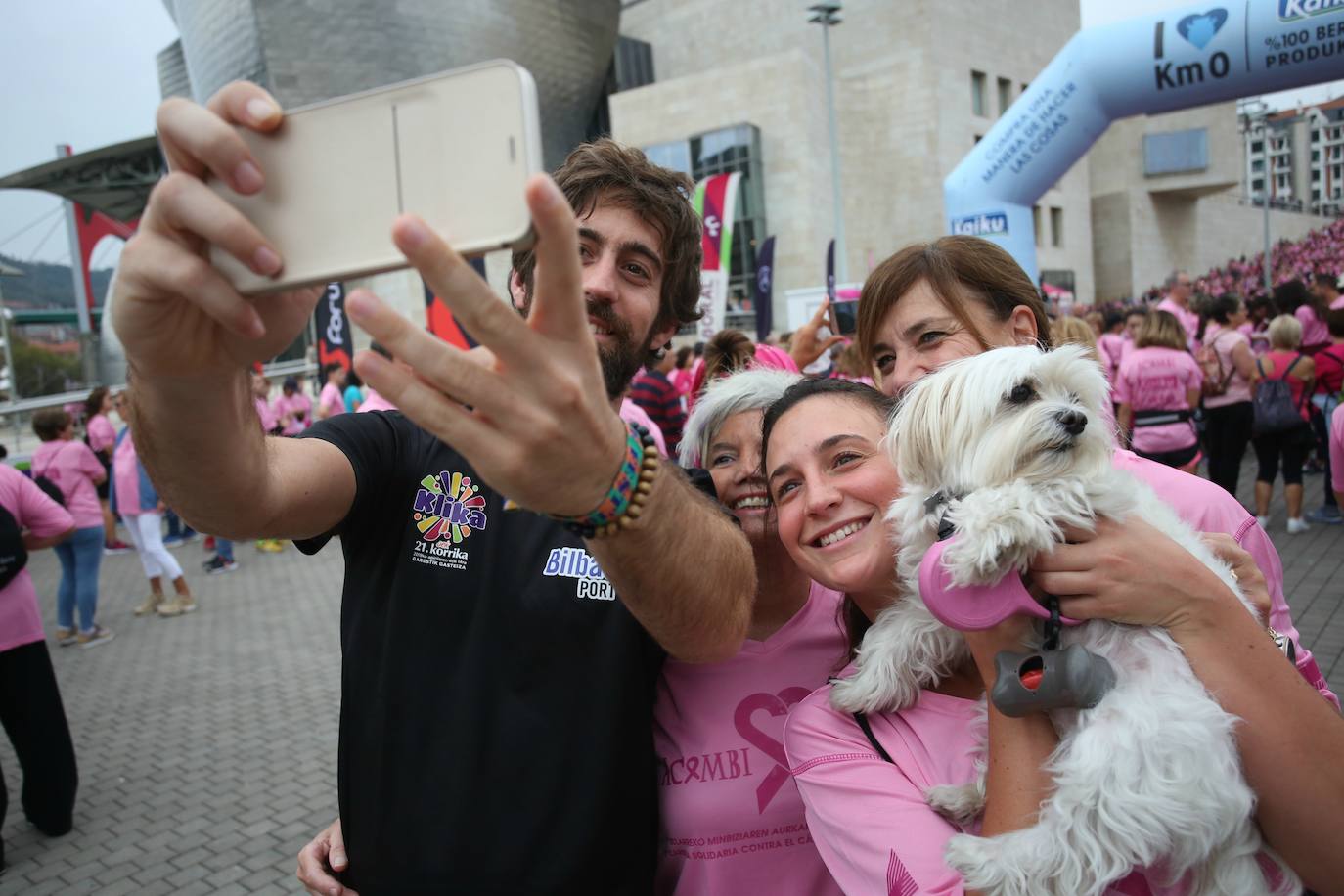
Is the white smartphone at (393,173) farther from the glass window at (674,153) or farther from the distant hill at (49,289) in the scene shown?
the distant hill at (49,289)

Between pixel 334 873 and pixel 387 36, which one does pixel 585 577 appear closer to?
pixel 334 873

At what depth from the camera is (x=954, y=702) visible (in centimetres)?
169

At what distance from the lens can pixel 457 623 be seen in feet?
5.51

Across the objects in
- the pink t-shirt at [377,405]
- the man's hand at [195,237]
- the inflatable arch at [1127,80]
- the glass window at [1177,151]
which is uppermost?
the glass window at [1177,151]

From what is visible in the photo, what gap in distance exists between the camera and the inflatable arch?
6.51 metres

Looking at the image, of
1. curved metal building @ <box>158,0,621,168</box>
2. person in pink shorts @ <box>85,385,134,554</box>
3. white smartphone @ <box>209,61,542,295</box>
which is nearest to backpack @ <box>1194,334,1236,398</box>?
white smartphone @ <box>209,61,542,295</box>

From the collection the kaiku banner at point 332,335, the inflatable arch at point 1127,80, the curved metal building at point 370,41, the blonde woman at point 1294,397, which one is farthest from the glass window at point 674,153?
the blonde woman at point 1294,397

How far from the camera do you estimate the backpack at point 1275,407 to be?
7871mm

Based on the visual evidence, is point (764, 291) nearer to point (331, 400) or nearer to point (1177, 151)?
point (331, 400)

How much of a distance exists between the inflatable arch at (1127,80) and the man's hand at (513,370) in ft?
16.2

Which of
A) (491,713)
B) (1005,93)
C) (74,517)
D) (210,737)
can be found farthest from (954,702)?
(1005,93)

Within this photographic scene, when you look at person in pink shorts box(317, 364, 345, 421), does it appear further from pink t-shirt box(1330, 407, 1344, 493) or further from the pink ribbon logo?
pink t-shirt box(1330, 407, 1344, 493)

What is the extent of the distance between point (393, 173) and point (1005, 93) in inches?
1765

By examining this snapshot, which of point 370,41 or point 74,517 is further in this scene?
point 370,41
